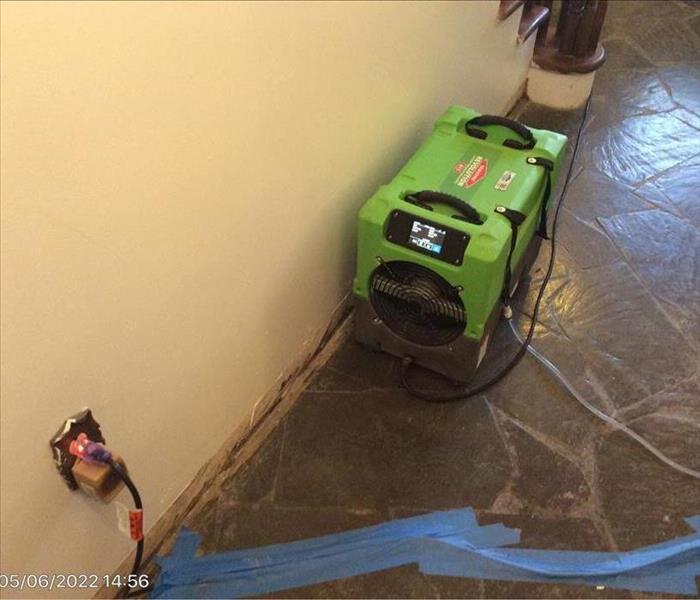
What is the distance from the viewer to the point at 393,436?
5.17ft

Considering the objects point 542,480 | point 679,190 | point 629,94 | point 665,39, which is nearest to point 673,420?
point 542,480

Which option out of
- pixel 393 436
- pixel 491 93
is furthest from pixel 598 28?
pixel 393 436

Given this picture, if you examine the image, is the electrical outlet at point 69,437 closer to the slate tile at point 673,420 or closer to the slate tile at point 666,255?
the slate tile at point 673,420

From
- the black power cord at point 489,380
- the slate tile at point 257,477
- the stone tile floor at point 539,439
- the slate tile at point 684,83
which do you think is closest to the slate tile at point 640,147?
the slate tile at point 684,83

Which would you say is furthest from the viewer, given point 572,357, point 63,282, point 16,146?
point 572,357

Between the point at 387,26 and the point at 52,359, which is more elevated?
the point at 387,26

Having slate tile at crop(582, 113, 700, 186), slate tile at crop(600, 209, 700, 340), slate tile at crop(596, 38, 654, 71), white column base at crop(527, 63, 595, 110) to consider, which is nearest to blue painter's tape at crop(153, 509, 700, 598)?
slate tile at crop(600, 209, 700, 340)

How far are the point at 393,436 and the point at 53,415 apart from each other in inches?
31.4

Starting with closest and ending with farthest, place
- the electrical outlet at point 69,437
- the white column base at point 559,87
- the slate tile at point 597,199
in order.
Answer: the electrical outlet at point 69,437, the slate tile at point 597,199, the white column base at point 559,87

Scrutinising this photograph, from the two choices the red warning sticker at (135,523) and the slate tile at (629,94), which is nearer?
the red warning sticker at (135,523)

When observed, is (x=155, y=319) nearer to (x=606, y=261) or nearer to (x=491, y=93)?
(x=606, y=261)

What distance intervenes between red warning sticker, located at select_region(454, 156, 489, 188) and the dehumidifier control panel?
19 centimetres

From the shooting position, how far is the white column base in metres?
2.53
